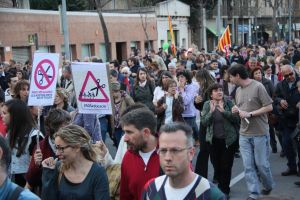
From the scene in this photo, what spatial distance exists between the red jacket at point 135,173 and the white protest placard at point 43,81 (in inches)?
107

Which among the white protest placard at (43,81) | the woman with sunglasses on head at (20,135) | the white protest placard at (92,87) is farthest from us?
the white protest placard at (43,81)

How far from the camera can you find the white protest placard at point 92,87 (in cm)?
647

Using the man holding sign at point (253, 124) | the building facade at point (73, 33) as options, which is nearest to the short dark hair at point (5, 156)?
the man holding sign at point (253, 124)

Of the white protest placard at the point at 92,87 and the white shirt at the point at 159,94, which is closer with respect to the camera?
the white protest placard at the point at 92,87

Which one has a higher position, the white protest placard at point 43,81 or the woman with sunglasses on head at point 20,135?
the white protest placard at point 43,81

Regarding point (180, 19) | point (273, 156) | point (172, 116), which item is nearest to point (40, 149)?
point (172, 116)

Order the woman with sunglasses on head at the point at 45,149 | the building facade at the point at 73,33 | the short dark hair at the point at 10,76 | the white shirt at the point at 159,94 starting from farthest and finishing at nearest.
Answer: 1. the building facade at the point at 73,33
2. the short dark hair at the point at 10,76
3. the white shirt at the point at 159,94
4. the woman with sunglasses on head at the point at 45,149

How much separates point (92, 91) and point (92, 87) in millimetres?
47

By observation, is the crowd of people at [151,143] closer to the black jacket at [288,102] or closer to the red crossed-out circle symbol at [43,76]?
the black jacket at [288,102]

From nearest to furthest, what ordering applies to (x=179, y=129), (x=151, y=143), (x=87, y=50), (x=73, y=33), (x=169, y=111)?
(x=179, y=129), (x=151, y=143), (x=169, y=111), (x=73, y=33), (x=87, y=50)

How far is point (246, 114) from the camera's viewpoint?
7.59 metres

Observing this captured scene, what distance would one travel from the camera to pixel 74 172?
4.47m

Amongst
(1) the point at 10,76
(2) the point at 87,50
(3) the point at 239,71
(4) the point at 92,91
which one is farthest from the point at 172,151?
(2) the point at 87,50

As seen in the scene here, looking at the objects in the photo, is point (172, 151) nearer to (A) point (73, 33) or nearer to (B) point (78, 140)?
(B) point (78, 140)
